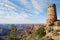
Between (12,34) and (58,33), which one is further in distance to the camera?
(12,34)

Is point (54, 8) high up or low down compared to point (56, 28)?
up

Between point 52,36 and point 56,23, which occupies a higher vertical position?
point 56,23

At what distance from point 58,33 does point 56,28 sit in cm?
458

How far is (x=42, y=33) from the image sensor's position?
1485 inches

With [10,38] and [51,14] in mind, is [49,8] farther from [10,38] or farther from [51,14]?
[10,38]

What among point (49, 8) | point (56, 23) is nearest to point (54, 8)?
point (49, 8)

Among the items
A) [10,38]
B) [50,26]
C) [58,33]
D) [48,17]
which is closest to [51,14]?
[48,17]

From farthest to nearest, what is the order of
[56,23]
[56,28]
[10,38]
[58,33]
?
Result: [10,38], [56,23], [56,28], [58,33]

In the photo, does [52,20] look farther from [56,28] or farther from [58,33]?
Answer: [58,33]

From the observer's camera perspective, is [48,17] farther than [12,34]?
No

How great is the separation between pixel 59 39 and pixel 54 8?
39.6ft

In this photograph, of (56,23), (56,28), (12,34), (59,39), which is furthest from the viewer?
(12,34)

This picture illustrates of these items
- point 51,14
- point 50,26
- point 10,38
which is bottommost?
point 10,38

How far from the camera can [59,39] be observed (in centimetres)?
2864
